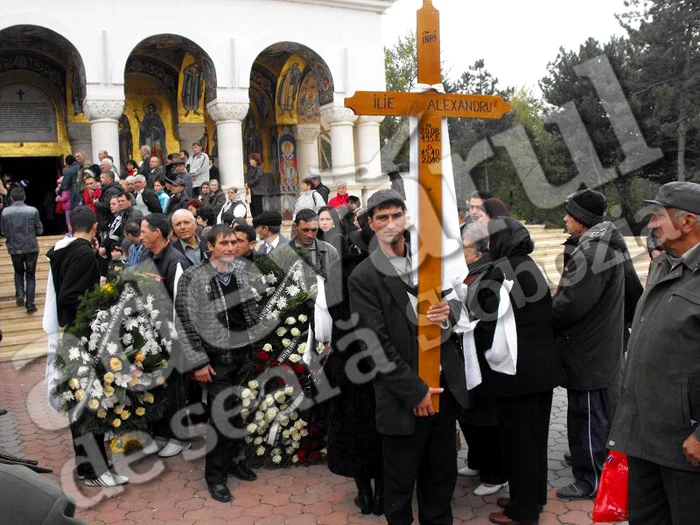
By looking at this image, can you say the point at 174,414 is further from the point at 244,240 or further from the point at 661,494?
the point at 661,494

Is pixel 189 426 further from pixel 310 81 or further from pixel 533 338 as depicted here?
pixel 310 81

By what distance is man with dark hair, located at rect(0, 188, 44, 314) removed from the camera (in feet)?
32.4

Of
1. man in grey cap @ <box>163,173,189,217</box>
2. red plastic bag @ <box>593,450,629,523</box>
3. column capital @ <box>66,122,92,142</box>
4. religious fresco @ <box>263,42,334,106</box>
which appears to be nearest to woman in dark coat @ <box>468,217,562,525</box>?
red plastic bag @ <box>593,450,629,523</box>

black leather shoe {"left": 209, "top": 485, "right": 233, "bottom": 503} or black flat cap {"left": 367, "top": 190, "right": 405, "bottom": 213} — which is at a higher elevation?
black flat cap {"left": 367, "top": 190, "right": 405, "bottom": 213}

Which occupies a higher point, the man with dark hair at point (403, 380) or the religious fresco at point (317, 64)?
the religious fresco at point (317, 64)

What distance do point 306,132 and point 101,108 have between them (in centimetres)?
→ 751

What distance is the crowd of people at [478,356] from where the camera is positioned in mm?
2783

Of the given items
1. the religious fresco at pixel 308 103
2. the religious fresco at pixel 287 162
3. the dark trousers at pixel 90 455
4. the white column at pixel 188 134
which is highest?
the religious fresco at pixel 308 103

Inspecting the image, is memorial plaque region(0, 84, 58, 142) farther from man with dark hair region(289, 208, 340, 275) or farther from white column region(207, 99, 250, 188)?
man with dark hair region(289, 208, 340, 275)

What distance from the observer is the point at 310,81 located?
19984 mm

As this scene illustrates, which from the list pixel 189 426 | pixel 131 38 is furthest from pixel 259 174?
pixel 189 426

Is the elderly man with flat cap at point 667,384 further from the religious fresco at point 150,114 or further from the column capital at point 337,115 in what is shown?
the religious fresco at point 150,114

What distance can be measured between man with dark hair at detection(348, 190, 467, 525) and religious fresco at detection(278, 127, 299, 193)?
17905 millimetres

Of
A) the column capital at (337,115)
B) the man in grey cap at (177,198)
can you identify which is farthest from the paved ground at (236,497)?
the column capital at (337,115)
